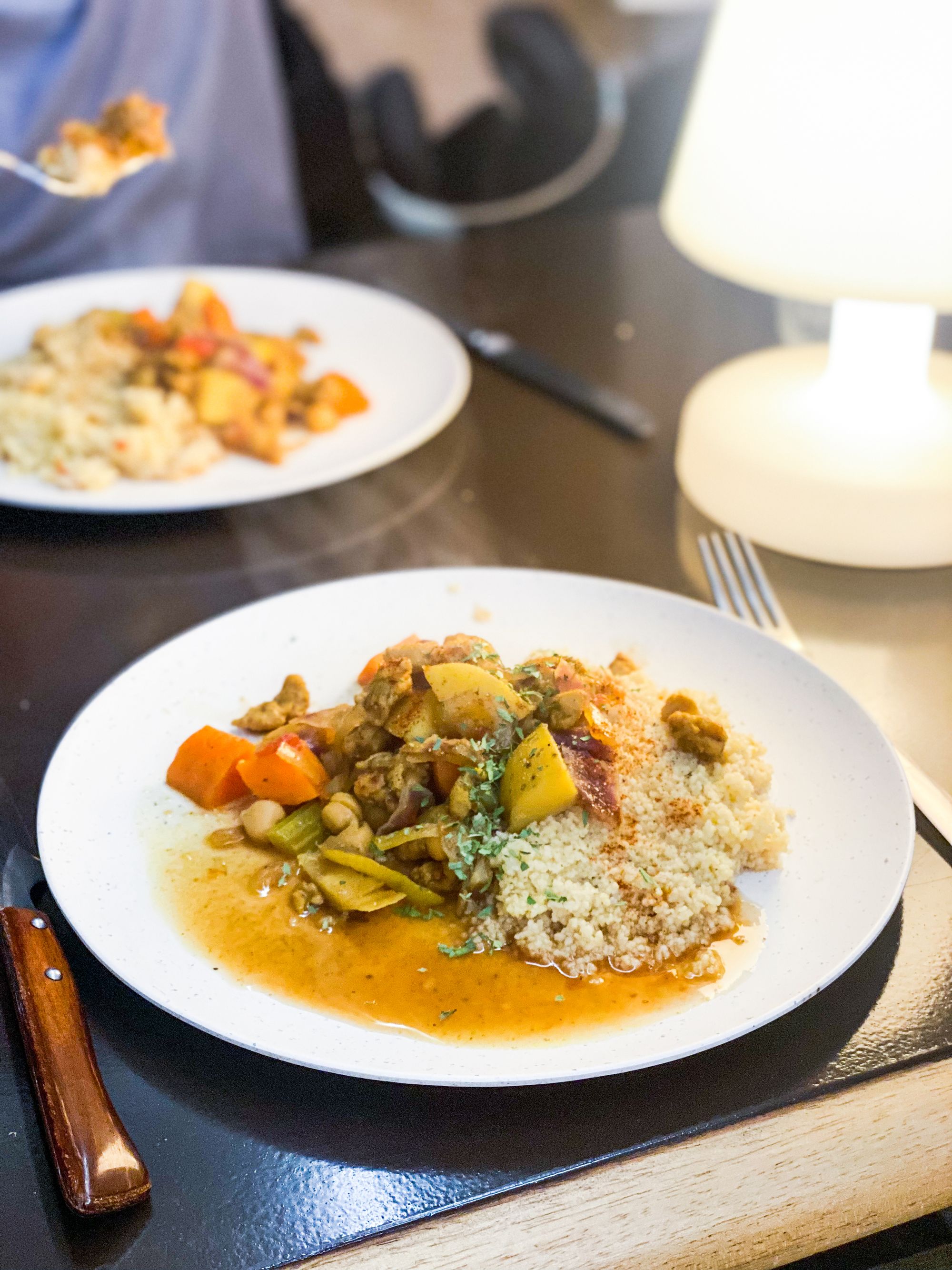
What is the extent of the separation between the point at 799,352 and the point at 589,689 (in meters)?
0.84

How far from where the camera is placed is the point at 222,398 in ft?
5.67

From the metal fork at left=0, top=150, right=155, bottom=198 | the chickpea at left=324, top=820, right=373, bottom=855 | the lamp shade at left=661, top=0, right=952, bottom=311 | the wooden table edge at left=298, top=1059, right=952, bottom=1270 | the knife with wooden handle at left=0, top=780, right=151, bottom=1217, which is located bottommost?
the wooden table edge at left=298, top=1059, right=952, bottom=1270

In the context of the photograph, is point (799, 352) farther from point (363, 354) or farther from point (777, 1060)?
point (777, 1060)

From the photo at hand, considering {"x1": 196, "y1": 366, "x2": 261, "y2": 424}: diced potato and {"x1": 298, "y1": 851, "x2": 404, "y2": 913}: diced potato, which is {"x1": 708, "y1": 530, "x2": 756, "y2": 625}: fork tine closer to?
{"x1": 298, "y1": 851, "x2": 404, "y2": 913}: diced potato

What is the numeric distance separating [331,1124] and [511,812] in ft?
0.91

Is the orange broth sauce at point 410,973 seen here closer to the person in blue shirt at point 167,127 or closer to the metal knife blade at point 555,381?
the metal knife blade at point 555,381

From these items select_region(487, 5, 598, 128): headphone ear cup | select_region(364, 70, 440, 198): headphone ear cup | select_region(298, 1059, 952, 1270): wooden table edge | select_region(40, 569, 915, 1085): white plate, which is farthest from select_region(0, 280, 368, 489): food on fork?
select_region(487, 5, 598, 128): headphone ear cup

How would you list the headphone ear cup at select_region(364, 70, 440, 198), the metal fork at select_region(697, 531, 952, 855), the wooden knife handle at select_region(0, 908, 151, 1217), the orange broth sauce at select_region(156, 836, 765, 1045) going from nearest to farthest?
the wooden knife handle at select_region(0, 908, 151, 1217), the orange broth sauce at select_region(156, 836, 765, 1045), the metal fork at select_region(697, 531, 952, 855), the headphone ear cup at select_region(364, 70, 440, 198)

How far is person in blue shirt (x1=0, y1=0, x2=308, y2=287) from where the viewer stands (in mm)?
2885

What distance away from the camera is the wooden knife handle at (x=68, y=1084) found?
0.75 metres

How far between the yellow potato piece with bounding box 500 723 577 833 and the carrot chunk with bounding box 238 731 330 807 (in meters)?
0.18

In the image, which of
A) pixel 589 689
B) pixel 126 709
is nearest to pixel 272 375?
pixel 126 709

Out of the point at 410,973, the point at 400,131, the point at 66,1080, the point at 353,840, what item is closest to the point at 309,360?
the point at 353,840

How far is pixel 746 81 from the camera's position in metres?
1.32
